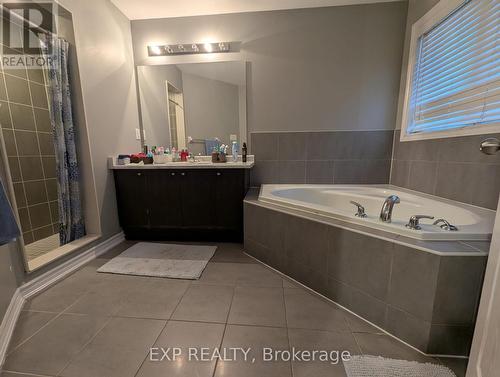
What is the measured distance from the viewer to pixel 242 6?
2.23 meters

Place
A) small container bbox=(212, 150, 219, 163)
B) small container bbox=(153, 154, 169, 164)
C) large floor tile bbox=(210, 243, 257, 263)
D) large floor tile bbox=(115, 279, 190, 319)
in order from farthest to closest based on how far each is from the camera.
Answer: small container bbox=(153, 154, 169, 164)
small container bbox=(212, 150, 219, 163)
large floor tile bbox=(210, 243, 257, 263)
large floor tile bbox=(115, 279, 190, 319)

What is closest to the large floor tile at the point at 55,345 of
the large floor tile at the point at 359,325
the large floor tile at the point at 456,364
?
the large floor tile at the point at 359,325

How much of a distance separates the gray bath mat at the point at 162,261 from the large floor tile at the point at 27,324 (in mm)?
476

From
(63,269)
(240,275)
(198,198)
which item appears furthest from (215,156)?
(63,269)

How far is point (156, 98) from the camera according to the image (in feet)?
8.47

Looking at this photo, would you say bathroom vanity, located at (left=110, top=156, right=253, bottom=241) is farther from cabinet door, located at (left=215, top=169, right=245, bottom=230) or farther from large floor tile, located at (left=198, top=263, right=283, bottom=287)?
large floor tile, located at (left=198, top=263, right=283, bottom=287)

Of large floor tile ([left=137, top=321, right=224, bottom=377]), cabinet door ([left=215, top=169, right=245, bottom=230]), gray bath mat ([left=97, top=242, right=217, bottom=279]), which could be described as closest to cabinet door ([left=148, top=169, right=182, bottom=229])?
gray bath mat ([left=97, top=242, right=217, bottom=279])

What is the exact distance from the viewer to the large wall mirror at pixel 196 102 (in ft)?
8.13

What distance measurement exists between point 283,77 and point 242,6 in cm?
78

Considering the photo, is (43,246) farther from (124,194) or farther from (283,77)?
(283,77)

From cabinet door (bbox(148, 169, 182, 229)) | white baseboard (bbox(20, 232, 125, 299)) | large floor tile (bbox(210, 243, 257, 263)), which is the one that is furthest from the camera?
cabinet door (bbox(148, 169, 182, 229))

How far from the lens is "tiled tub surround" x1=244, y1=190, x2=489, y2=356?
993 mm

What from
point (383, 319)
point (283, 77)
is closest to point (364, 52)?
point (283, 77)

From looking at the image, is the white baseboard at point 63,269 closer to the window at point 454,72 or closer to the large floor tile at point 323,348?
the large floor tile at point 323,348
